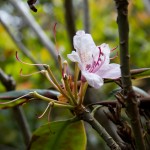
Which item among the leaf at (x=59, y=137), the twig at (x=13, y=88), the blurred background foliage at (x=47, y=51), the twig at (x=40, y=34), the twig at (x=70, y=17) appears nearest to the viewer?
the leaf at (x=59, y=137)

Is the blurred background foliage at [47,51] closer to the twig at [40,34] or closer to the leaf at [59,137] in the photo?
the twig at [40,34]

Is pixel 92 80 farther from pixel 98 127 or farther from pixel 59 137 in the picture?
pixel 59 137

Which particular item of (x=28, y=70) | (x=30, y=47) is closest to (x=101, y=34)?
(x=30, y=47)

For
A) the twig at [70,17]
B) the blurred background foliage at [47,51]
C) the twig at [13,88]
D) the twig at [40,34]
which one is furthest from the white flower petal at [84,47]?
the blurred background foliage at [47,51]

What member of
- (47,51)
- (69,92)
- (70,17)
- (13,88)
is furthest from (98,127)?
(47,51)

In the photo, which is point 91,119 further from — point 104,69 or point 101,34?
point 101,34

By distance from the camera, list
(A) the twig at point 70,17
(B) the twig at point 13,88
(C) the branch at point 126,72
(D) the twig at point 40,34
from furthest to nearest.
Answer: (D) the twig at point 40,34, (A) the twig at point 70,17, (B) the twig at point 13,88, (C) the branch at point 126,72
